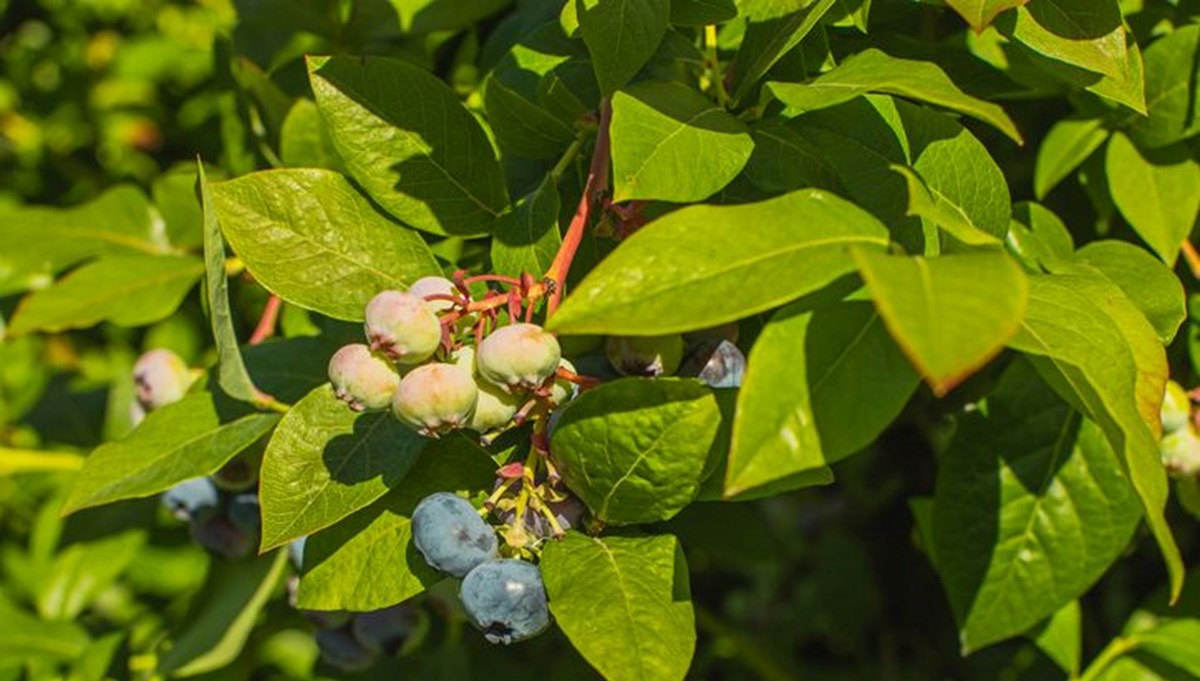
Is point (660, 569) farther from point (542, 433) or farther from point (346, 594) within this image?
point (346, 594)

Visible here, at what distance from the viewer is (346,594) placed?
0.99m

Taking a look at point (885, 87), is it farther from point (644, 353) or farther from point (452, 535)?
point (452, 535)

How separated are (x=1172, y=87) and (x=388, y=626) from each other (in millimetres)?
899

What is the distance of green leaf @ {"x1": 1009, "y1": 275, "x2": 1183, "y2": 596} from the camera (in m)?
0.77

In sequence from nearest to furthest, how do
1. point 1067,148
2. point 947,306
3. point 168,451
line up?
point 947,306 < point 168,451 < point 1067,148

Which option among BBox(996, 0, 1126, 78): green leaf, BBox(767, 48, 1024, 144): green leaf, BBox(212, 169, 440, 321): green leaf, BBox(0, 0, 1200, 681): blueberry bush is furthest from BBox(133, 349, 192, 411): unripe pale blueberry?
BBox(996, 0, 1126, 78): green leaf

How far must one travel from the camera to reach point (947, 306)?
2.15ft

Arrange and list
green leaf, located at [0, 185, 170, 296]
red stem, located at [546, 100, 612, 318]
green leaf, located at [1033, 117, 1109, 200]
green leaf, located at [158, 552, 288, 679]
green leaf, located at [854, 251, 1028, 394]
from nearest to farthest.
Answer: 1. green leaf, located at [854, 251, 1028, 394]
2. red stem, located at [546, 100, 612, 318]
3. green leaf, located at [1033, 117, 1109, 200]
4. green leaf, located at [158, 552, 288, 679]
5. green leaf, located at [0, 185, 170, 296]

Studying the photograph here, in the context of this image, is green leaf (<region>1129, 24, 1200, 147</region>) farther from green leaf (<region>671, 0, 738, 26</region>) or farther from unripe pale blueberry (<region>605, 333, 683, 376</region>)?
unripe pale blueberry (<region>605, 333, 683, 376</region>)

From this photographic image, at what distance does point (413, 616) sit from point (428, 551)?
0.55 m

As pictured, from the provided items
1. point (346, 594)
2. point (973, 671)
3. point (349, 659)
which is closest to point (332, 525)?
point (346, 594)

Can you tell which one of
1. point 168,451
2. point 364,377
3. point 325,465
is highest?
point 364,377

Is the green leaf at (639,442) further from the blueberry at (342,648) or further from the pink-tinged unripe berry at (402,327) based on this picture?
the blueberry at (342,648)

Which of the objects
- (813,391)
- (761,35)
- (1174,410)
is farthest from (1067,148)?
(813,391)
